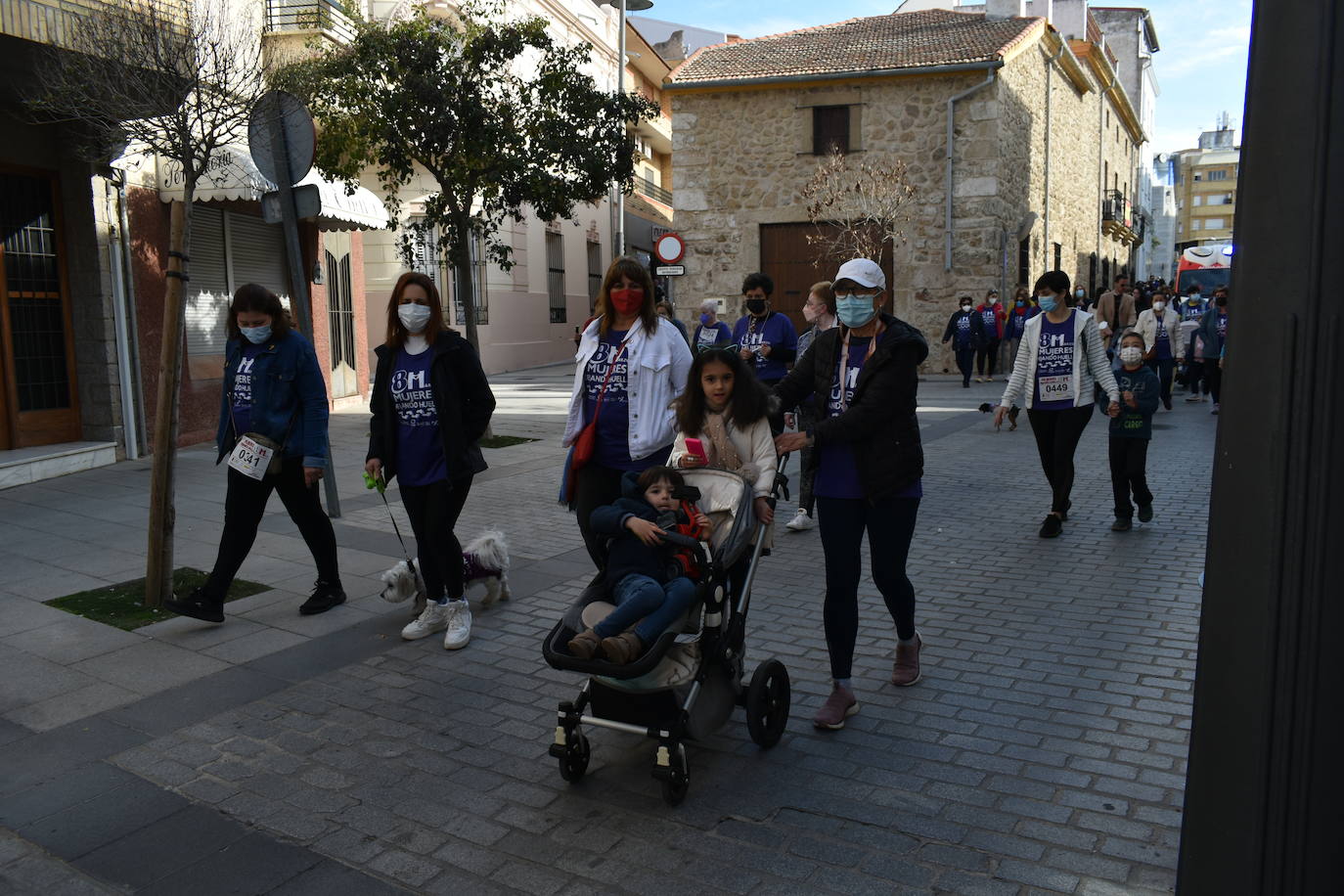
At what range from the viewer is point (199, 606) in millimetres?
5621

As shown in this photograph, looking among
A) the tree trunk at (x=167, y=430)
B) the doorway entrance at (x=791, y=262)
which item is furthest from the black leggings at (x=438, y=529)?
the doorway entrance at (x=791, y=262)

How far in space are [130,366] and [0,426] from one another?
142 centimetres

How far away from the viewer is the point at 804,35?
3028cm

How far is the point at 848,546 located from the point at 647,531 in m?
0.98

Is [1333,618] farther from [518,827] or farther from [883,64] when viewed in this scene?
[883,64]

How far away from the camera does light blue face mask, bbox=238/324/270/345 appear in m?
5.77

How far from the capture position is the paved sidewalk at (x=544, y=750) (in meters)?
3.28

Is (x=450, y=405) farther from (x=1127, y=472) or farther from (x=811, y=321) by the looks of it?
(x=1127, y=472)

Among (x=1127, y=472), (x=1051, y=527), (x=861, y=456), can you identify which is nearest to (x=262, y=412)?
(x=861, y=456)

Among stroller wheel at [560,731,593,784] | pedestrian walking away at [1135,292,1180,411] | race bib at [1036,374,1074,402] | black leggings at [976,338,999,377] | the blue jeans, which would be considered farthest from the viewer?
black leggings at [976,338,999,377]

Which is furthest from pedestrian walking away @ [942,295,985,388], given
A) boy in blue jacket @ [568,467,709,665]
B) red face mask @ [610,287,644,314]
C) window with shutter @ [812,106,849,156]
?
boy in blue jacket @ [568,467,709,665]

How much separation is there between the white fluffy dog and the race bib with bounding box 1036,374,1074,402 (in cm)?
422

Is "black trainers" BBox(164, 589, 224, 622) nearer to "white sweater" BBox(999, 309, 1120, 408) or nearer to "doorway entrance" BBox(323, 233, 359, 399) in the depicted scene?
"white sweater" BBox(999, 309, 1120, 408)

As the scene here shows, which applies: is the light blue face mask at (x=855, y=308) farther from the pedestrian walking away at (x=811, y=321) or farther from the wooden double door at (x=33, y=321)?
the wooden double door at (x=33, y=321)
